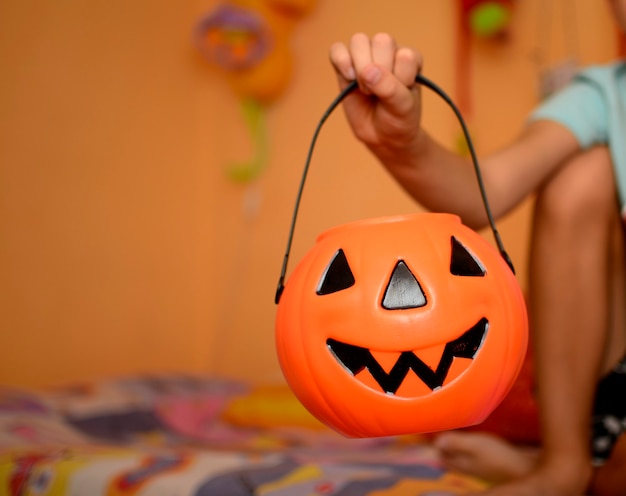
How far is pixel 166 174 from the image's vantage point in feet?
6.96

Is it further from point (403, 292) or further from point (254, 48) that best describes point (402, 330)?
point (254, 48)

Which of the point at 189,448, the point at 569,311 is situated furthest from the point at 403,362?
the point at 189,448

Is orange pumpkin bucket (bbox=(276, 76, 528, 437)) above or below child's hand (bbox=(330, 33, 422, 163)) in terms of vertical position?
below

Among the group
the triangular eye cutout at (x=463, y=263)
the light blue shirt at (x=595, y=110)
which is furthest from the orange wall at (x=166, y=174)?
the triangular eye cutout at (x=463, y=263)

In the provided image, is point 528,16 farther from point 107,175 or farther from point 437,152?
point 107,175

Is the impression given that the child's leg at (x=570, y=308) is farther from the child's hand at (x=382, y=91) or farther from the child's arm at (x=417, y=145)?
the child's hand at (x=382, y=91)

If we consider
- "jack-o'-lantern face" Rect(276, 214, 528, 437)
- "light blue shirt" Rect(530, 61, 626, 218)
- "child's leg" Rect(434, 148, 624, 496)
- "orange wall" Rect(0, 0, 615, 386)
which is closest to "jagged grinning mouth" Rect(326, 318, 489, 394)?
"jack-o'-lantern face" Rect(276, 214, 528, 437)

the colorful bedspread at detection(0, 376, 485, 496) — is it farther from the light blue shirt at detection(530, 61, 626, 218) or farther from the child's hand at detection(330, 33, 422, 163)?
the light blue shirt at detection(530, 61, 626, 218)

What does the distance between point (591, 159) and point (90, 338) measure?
1447mm

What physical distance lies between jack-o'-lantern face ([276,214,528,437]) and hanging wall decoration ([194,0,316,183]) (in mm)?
1452

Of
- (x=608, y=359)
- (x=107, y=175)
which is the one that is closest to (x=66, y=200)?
(x=107, y=175)

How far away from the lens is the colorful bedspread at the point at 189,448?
77 cm

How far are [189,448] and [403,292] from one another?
785mm

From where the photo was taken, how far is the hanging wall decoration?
1.82m
